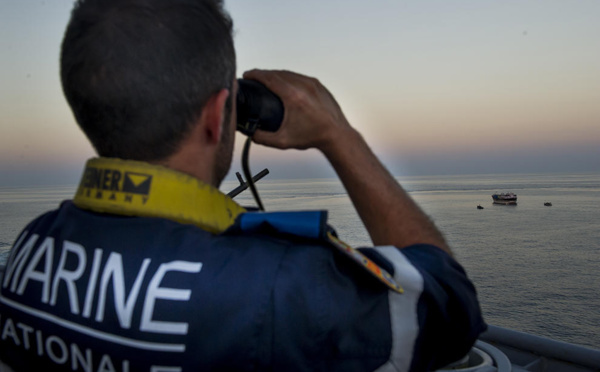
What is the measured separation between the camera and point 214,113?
927 mm

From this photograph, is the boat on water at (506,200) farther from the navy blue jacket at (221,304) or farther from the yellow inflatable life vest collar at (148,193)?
the yellow inflatable life vest collar at (148,193)

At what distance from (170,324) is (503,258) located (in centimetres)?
4835

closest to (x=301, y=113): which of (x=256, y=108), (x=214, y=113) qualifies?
(x=256, y=108)

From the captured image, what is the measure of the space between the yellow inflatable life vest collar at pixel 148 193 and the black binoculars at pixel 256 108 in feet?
0.82

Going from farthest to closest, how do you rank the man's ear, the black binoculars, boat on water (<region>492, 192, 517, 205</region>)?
boat on water (<region>492, 192, 517, 205</region>), the black binoculars, the man's ear

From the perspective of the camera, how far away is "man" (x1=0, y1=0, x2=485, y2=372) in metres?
0.78

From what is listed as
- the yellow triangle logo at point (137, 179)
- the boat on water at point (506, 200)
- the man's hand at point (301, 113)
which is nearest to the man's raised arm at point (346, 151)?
the man's hand at point (301, 113)

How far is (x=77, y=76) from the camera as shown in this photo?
2.93 feet

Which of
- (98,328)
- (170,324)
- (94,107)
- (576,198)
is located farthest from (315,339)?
(576,198)

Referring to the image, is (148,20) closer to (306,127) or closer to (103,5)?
(103,5)

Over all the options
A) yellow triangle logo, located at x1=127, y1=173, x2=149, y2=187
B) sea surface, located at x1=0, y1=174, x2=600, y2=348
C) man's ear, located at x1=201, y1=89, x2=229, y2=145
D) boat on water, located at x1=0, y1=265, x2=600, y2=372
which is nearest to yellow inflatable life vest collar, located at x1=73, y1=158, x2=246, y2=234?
yellow triangle logo, located at x1=127, y1=173, x2=149, y2=187

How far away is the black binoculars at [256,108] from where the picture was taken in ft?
3.54

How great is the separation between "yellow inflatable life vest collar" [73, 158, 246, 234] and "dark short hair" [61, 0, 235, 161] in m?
0.05

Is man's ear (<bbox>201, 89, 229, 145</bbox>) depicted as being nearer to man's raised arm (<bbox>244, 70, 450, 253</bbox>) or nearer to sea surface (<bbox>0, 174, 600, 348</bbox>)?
man's raised arm (<bbox>244, 70, 450, 253</bbox>)
